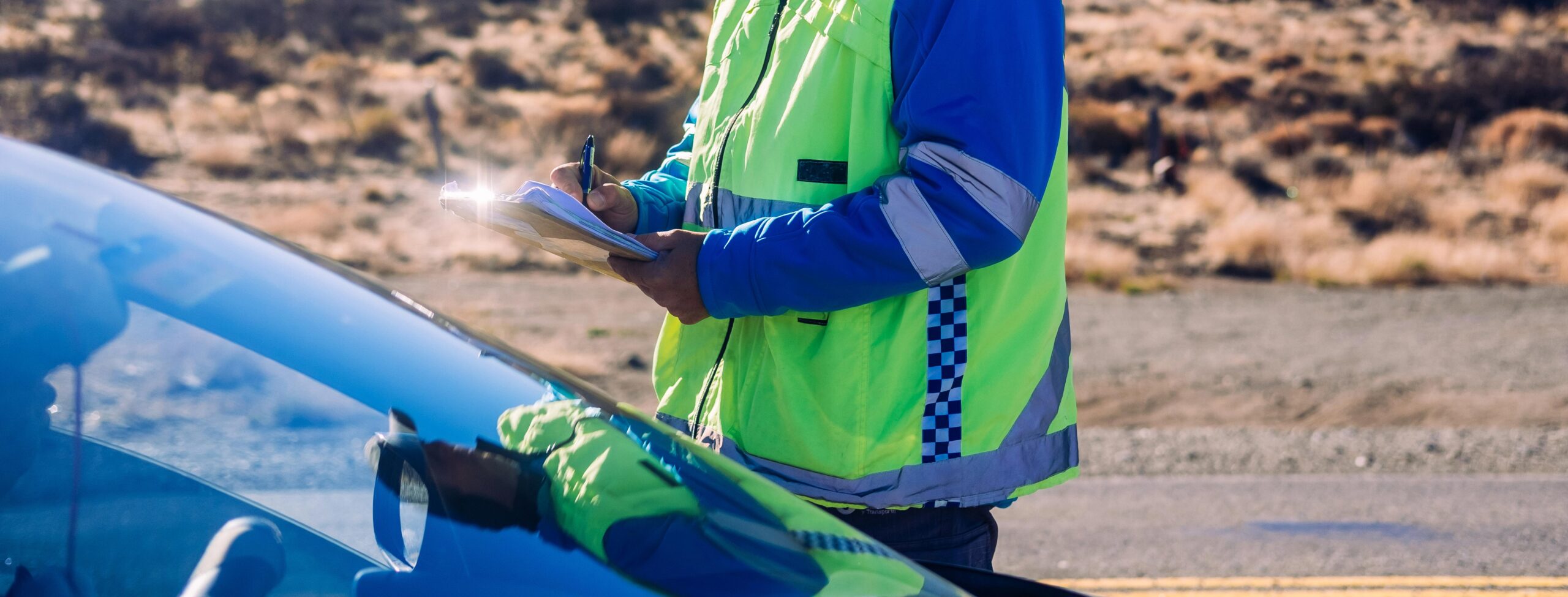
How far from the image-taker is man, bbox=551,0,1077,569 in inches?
69.1

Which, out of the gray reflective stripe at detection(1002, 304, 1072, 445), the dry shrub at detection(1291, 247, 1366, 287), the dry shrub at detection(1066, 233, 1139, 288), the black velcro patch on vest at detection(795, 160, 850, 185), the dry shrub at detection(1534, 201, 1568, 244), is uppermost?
the black velcro patch on vest at detection(795, 160, 850, 185)

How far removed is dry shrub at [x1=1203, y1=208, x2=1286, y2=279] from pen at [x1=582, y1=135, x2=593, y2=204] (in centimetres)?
989

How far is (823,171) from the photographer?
6.13ft

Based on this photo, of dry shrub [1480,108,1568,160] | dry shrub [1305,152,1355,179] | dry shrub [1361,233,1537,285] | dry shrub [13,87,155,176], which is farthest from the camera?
dry shrub [1480,108,1568,160]

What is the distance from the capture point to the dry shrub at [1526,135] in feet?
66.7

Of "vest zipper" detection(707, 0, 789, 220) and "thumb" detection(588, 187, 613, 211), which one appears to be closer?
"vest zipper" detection(707, 0, 789, 220)

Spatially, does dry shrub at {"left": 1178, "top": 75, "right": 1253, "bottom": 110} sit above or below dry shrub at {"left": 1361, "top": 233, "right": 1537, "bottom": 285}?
below

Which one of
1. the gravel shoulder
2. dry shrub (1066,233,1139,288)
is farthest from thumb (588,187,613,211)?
dry shrub (1066,233,1139,288)

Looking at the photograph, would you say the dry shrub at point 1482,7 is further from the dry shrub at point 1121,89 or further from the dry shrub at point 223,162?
the dry shrub at point 223,162

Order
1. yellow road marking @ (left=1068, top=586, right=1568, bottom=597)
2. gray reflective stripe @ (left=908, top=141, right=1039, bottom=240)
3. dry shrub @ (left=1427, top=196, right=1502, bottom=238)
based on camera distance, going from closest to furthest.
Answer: gray reflective stripe @ (left=908, top=141, right=1039, bottom=240), yellow road marking @ (left=1068, top=586, right=1568, bottom=597), dry shrub @ (left=1427, top=196, right=1502, bottom=238)

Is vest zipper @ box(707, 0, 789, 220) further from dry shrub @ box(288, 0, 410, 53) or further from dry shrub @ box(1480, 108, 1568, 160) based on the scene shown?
dry shrub @ box(288, 0, 410, 53)

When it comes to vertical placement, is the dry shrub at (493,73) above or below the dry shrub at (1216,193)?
below

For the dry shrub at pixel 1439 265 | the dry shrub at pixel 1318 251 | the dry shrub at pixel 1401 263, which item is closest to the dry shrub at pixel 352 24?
the dry shrub at pixel 1318 251

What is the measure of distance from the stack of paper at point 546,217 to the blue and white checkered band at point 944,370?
1.39ft
